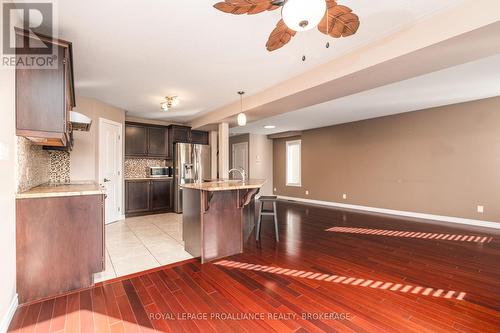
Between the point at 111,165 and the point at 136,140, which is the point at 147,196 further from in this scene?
the point at 136,140

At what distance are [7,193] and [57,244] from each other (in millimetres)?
642

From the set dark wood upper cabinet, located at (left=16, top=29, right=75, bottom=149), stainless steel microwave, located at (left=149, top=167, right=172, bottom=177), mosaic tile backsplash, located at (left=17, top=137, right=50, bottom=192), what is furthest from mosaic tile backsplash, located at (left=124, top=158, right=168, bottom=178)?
dark wood upper cabinet, located at (left=16, top=29, right=75, bottom=149)

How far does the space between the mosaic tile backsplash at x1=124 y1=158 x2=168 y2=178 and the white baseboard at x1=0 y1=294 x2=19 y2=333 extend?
4.04 meters

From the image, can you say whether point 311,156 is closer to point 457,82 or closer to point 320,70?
point 457,82

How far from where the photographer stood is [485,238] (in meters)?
3.80

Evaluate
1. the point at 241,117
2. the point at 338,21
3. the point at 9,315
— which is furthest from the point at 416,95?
the point at 9,315

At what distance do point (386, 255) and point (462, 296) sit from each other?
1.02 metres

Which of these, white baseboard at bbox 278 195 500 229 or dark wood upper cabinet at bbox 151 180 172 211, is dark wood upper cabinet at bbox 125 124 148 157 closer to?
dark wood upper cabinet at bbox 151 180 172 211

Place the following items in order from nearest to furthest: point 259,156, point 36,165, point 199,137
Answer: point 36,165 → point 199,137 → point 259,156

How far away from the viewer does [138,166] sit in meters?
5.92

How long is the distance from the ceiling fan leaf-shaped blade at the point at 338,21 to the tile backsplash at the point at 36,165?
278cm

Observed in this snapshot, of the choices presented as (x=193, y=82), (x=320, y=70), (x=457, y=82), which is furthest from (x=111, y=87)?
(x=457, y=82)

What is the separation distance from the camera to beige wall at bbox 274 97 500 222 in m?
4.53

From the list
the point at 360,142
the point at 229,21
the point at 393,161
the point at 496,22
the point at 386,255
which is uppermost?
the point at 229,21
